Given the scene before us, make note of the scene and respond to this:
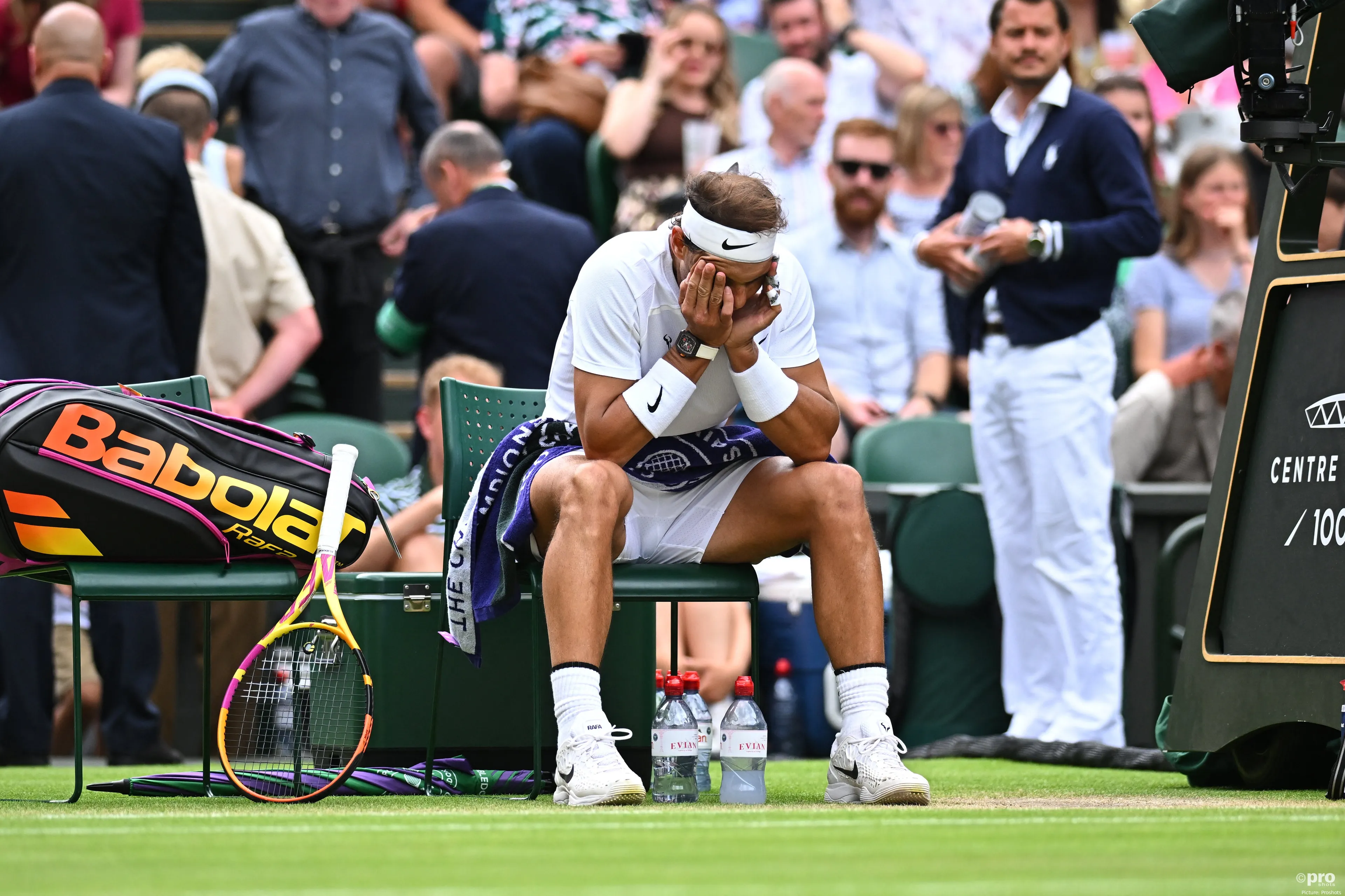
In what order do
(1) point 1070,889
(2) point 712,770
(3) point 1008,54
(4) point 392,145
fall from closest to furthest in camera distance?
(1) point 1070,889
(2) point 712,770
(3) point 1008,54
(4) point 392,145

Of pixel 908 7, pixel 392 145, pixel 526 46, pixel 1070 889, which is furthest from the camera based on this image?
pixel 908 7

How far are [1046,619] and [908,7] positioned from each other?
15.8 feet

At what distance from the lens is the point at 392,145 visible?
29.8 ft

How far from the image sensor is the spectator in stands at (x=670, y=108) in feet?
29.8

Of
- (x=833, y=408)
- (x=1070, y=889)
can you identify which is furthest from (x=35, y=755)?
(x=1070, y=889)

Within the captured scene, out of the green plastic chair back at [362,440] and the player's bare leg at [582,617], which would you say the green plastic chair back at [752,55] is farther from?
the player's bare leg at [582,617]

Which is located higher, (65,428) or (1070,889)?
(65,428)

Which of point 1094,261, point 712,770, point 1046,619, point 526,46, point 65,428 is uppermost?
point 526,46

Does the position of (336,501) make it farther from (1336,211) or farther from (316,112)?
(1336,211)

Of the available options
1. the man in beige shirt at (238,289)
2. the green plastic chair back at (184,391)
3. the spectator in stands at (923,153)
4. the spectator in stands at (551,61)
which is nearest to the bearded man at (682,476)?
the green plastic chair back at (184,391)

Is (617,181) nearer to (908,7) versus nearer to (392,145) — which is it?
(392,145)

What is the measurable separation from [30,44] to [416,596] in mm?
4497

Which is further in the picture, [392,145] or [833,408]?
[392,145]

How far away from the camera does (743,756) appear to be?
4773 mm
